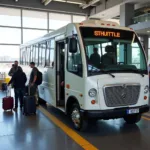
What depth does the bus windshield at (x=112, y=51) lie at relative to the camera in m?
4.92

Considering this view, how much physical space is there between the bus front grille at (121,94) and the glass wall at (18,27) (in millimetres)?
12658

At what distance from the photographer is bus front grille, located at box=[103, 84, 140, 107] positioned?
479cm

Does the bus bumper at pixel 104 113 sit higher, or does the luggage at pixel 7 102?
the bus bumper at pixel 104 113

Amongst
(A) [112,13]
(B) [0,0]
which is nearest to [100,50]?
(B) [0,0]

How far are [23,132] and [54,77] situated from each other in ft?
6.45

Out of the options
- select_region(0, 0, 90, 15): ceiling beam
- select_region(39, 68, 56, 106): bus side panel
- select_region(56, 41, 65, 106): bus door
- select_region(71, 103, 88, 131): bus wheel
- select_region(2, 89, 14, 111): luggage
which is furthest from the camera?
select_region(0, 0, 90, 15): ceiling beam

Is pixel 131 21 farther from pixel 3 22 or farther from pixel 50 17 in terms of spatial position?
pixel 3 22

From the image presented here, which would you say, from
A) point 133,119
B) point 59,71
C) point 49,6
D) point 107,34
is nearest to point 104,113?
point 133,119

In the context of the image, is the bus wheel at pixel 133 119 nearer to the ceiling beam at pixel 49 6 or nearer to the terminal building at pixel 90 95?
the terminal building at pixel 90 95

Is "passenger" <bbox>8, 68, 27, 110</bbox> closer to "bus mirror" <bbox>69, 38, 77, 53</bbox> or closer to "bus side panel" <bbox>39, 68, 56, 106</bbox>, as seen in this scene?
"bus side panel" <bbox>39, 68, 56, 106</bbox>

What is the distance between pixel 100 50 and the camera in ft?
16.7

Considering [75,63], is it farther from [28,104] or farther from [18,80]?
[18,80]

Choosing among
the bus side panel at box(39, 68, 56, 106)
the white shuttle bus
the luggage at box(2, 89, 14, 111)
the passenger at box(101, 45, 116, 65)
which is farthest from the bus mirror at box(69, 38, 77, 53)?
the luggage at box(2, 89, 14, 111)

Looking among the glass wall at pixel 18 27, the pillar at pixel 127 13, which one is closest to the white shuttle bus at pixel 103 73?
the glass wall at pixel 18 27
